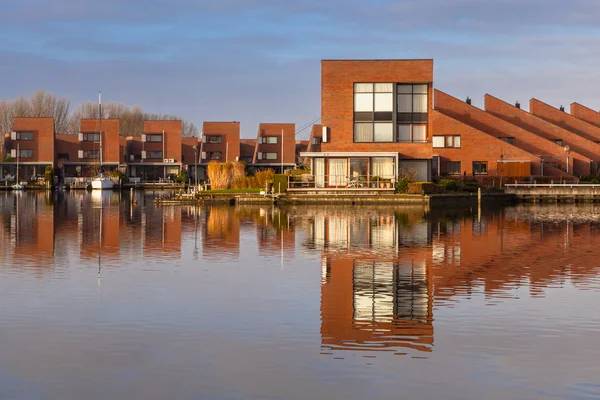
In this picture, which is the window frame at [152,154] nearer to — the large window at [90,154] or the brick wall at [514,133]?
the large window at [90,154]

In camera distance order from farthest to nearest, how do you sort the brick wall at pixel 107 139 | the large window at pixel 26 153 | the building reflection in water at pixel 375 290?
1. the brick wall at pixel 107 139
2. the large window at pixel 26 153
3. the building reflection in water at pixel 375 290

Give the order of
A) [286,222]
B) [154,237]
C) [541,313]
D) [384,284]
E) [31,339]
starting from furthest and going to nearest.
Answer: [286,222] → [154,237] → [384,284] → [541,313] → [31,339]

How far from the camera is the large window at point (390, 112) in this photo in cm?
6906

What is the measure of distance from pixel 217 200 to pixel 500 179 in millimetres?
29575

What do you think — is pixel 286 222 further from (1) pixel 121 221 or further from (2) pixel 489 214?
(2) pixel 489 214

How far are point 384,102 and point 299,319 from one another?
180 ft

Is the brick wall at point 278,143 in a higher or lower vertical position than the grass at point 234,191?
higher

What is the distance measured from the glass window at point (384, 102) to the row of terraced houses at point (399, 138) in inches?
3.3

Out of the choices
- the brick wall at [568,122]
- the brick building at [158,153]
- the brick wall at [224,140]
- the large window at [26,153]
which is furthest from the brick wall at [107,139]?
the brick wall at [568,122]

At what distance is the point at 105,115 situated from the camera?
17075 cm

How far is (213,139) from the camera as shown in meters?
131

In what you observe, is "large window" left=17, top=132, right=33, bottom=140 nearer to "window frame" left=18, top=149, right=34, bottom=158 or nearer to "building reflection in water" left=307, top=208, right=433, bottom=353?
"window frame" left=18, top=149, right=34, bottom=158

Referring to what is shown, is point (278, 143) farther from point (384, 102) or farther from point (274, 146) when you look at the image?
point (384, 102)

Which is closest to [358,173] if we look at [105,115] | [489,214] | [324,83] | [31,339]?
[324,83]
